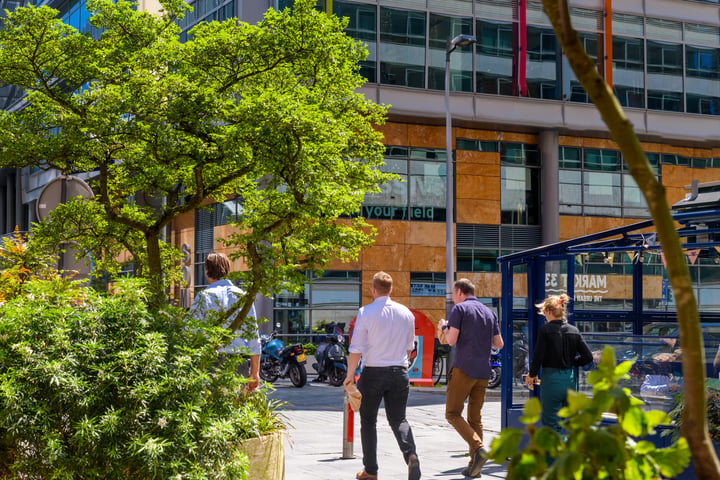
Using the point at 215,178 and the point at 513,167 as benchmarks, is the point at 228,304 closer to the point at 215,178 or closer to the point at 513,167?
the point at 215,178

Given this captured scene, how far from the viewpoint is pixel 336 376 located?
21094mm

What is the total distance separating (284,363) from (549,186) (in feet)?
43.3

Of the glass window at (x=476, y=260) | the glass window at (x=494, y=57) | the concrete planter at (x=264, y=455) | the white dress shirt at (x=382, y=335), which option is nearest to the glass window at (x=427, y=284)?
the glass window at (x=476, y=260)

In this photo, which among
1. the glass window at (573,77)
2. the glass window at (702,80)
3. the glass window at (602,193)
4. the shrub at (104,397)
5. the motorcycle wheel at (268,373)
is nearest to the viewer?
the shrub at (104,397)

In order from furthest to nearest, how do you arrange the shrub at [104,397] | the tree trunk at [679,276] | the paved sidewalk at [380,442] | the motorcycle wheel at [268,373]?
the motorcycle wheel at [268,373] → the paved sidewalk at [380,442] → the shrub at [104,397] → the tree trunk at [679,276]

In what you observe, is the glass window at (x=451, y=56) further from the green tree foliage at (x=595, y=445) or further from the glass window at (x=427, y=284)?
the green tree foliage at (x=595, y=445)

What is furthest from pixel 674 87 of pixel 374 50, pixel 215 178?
pixel 215 178

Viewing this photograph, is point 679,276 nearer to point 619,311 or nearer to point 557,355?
point 557,355

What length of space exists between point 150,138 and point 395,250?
20.8 m

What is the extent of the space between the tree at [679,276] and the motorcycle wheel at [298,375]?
19.0 metres

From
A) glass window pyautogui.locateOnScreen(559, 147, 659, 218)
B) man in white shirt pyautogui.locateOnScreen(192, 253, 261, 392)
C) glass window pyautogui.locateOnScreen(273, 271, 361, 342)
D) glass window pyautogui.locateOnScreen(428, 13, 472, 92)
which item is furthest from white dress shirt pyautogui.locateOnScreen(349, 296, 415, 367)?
glass window pyautogui.locateOnScreen(559, 147, 659, 218)

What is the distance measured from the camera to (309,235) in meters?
8.35

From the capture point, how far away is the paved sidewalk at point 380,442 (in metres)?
9.16

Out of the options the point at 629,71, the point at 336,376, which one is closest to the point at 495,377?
the point at 336,376
